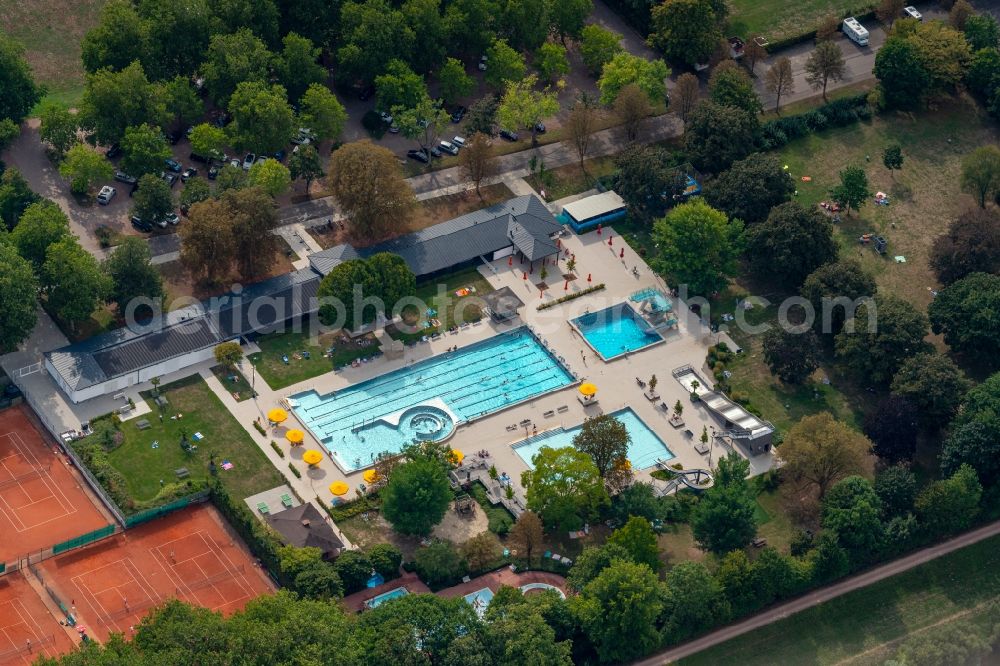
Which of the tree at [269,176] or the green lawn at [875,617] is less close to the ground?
the tree at [269,176]

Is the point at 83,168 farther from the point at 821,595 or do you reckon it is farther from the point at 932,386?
the point at 932,386

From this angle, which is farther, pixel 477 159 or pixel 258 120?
pixel 477 159

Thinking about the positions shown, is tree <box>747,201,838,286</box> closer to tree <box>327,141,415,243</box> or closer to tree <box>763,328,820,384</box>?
tree <box>763,328,820,384</box>

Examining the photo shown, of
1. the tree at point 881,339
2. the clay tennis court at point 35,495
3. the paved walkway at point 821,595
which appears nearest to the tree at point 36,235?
the clay tennis court at point 35,495

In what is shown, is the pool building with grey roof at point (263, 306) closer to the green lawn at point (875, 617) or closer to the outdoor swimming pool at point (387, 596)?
the outdoor swimming pool at point (387, 596)

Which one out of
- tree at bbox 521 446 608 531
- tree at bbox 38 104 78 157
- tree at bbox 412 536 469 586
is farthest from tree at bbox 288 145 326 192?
tree at bbox 412 536 469 586

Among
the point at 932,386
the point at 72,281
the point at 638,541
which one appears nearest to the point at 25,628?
the point at 72,281

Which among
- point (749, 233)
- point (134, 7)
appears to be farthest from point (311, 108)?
point (749, 233)
